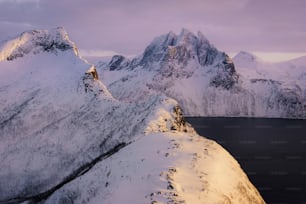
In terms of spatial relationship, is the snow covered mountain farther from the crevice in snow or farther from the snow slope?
the crevice in snow

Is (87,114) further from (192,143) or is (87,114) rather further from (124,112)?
(192,143)

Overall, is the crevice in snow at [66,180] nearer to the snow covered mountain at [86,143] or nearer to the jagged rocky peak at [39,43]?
the snow covered mountain at [86,143]

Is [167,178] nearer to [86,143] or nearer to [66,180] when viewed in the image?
[66,180]

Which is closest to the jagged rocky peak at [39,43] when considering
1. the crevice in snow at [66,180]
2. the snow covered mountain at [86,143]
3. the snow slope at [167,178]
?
the snow covered mountain at [86,143]

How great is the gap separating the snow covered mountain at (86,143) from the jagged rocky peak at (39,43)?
1.23ft

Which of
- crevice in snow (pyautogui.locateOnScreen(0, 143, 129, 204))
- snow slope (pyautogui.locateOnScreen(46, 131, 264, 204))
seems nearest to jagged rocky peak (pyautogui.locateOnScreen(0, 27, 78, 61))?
crevice in snow (pyautogui.locateOnScreen(0, 143, 129, 204))

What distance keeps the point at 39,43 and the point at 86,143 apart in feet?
232

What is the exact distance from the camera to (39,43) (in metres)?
157

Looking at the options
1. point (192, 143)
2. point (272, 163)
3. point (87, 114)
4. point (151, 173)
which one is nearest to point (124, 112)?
point (87, 114)

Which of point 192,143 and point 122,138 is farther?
point 122,138

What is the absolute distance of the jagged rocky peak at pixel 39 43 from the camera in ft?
498

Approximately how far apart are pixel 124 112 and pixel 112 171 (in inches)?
2319

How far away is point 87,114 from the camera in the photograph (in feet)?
374

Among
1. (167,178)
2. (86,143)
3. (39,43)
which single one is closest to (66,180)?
(86,143)
